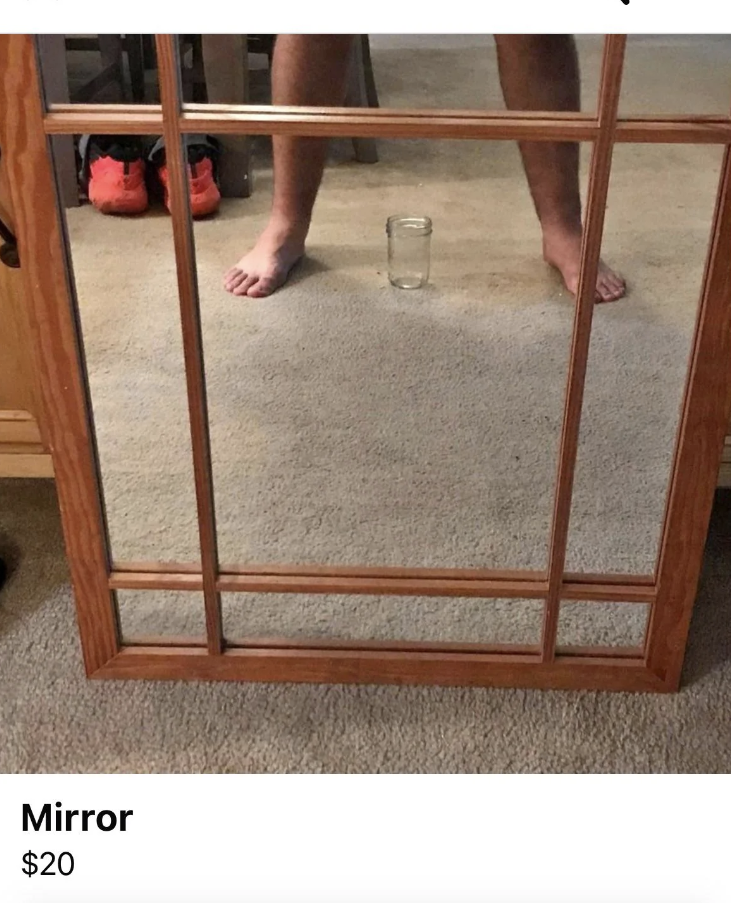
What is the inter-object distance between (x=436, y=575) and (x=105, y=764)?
12.9 inches

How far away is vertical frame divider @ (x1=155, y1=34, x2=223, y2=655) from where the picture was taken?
67 centimetres

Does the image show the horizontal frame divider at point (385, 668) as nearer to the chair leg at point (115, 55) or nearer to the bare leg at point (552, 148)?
the bare leg at point (552, 148)

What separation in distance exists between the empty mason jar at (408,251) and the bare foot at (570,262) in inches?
7.8

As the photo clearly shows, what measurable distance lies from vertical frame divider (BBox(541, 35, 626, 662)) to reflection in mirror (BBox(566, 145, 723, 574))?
0.53 feet

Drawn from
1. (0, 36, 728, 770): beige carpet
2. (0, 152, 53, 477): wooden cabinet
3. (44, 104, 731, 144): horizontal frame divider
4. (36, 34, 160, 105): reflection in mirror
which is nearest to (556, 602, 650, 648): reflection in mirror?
(0, 36, 728, 770): beige carpet

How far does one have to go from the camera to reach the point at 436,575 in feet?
2.94

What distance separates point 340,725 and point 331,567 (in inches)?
5.6

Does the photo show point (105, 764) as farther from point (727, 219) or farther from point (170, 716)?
point (727, 219)

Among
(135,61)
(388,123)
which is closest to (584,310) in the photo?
(388,123)

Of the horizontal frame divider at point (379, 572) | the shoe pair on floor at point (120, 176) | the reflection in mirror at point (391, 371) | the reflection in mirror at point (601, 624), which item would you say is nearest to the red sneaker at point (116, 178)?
the shoe pair on floor at point (120, 176)

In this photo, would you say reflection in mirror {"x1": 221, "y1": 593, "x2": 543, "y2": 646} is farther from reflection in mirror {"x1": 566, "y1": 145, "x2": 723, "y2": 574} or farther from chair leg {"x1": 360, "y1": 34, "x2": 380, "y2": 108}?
chair leg {"x1": 360, "y1": 34, "x2": 380, "y2": 108}

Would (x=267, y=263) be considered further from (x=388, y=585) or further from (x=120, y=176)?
(x=388, y=585)

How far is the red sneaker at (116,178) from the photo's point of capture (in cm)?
155
